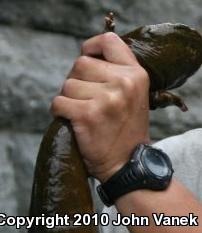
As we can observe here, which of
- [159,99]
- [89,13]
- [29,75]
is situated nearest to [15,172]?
[29,75]

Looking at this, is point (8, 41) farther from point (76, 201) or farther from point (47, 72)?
point (76, 201)

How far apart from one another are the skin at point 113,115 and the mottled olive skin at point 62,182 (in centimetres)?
2

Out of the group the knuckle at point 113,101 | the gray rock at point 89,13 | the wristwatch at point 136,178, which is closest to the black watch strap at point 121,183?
the wristwatch at point 136,178

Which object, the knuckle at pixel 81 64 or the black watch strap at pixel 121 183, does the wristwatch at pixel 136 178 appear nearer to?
the black watch strap at pixel 121 183

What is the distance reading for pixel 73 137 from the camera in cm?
132

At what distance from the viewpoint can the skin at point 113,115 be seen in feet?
4.29

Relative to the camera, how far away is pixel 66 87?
1330 millimetres

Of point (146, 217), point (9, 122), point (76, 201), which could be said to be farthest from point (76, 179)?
point (9, 122)

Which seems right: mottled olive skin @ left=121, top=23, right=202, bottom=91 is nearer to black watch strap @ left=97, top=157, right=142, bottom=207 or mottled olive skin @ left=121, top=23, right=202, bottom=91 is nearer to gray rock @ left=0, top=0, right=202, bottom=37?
black watch strap @ left=97, top=157, right=142, bottom=207

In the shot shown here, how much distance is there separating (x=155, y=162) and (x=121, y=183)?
89 mm

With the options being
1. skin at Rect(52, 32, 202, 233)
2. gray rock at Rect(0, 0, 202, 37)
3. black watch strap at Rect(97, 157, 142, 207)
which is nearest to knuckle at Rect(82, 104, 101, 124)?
skin at Rect(52, 32, 202, 233)

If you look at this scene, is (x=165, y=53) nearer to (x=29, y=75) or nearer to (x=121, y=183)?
(x=121, y=183)

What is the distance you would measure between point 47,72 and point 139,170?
1.10 metres

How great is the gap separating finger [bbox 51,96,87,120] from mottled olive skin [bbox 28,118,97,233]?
0.06ft
